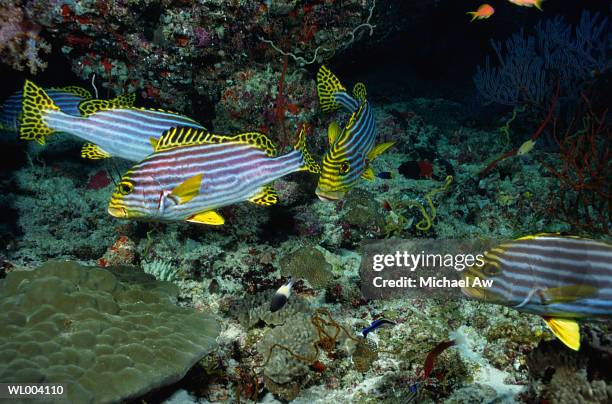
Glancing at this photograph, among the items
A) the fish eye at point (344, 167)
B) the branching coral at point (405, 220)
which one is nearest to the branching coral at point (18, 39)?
the fish eye at point (344, 167)

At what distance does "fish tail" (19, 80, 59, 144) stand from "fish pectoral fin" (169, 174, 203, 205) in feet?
6.51

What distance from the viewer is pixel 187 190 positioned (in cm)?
310

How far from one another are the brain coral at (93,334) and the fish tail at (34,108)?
5.08ft

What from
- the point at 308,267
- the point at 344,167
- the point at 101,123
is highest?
the point at 101,123

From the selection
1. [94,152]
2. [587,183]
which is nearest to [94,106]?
[94,152]

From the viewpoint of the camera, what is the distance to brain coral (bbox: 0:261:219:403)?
2639mm

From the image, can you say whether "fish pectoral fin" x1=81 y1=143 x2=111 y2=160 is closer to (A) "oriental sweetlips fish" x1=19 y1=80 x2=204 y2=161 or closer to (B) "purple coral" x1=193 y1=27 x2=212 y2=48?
(A) "oriental sweetlips fish" x1=19 y1=80 x2=204 y2=161

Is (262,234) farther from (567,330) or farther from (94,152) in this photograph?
(567,330)

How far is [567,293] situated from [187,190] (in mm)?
2681

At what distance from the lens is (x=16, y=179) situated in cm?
668

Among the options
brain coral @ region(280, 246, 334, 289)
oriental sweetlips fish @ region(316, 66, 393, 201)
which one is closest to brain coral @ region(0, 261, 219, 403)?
brain coral @ region(280, 246, 334, 289)

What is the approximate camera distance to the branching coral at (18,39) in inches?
206

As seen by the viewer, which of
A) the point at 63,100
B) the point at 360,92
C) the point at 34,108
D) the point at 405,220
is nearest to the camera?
the point at 34,108

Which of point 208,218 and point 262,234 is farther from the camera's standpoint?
point 262,234
